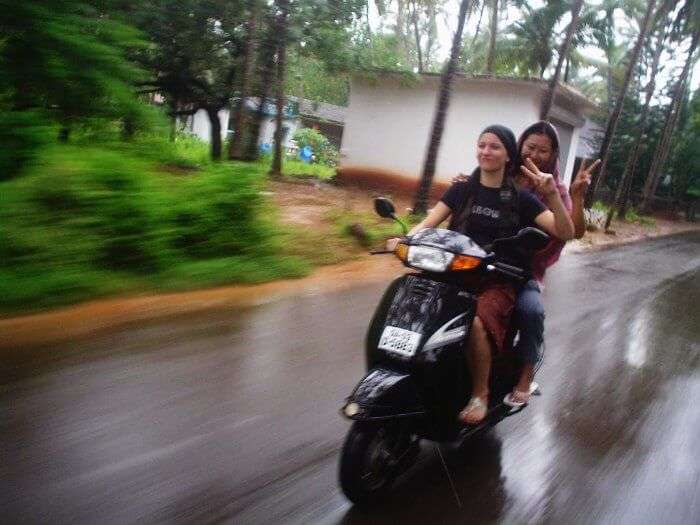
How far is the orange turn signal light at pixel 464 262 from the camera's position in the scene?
2.81 meters

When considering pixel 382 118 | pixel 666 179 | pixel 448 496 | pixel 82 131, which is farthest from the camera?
pixel 666 179

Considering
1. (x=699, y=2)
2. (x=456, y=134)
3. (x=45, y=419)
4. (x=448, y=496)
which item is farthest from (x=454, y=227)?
(x=699, y=2)

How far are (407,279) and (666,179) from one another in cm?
3386

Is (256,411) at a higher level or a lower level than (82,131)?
lower

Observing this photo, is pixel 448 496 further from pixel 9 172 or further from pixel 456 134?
pixel 456 134

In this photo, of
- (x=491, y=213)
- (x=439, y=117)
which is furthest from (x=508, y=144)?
(x=439, y=117)

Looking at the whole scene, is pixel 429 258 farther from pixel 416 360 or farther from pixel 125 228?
pixel 125 228

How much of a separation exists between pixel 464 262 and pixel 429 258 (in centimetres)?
17

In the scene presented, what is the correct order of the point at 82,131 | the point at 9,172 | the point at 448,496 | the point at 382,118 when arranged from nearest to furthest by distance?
1. the point at 448,496
2. the point at 9,172
3. the point at 82,131
4. the point at 382,118

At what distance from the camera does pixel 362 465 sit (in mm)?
2727

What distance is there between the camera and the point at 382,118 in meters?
20.6

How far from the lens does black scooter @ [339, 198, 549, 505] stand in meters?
2.71

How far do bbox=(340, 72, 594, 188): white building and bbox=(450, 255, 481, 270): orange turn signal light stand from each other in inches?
636

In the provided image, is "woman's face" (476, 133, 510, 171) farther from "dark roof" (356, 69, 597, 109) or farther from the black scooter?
"dark roof" (356, 69, 597, 109)
